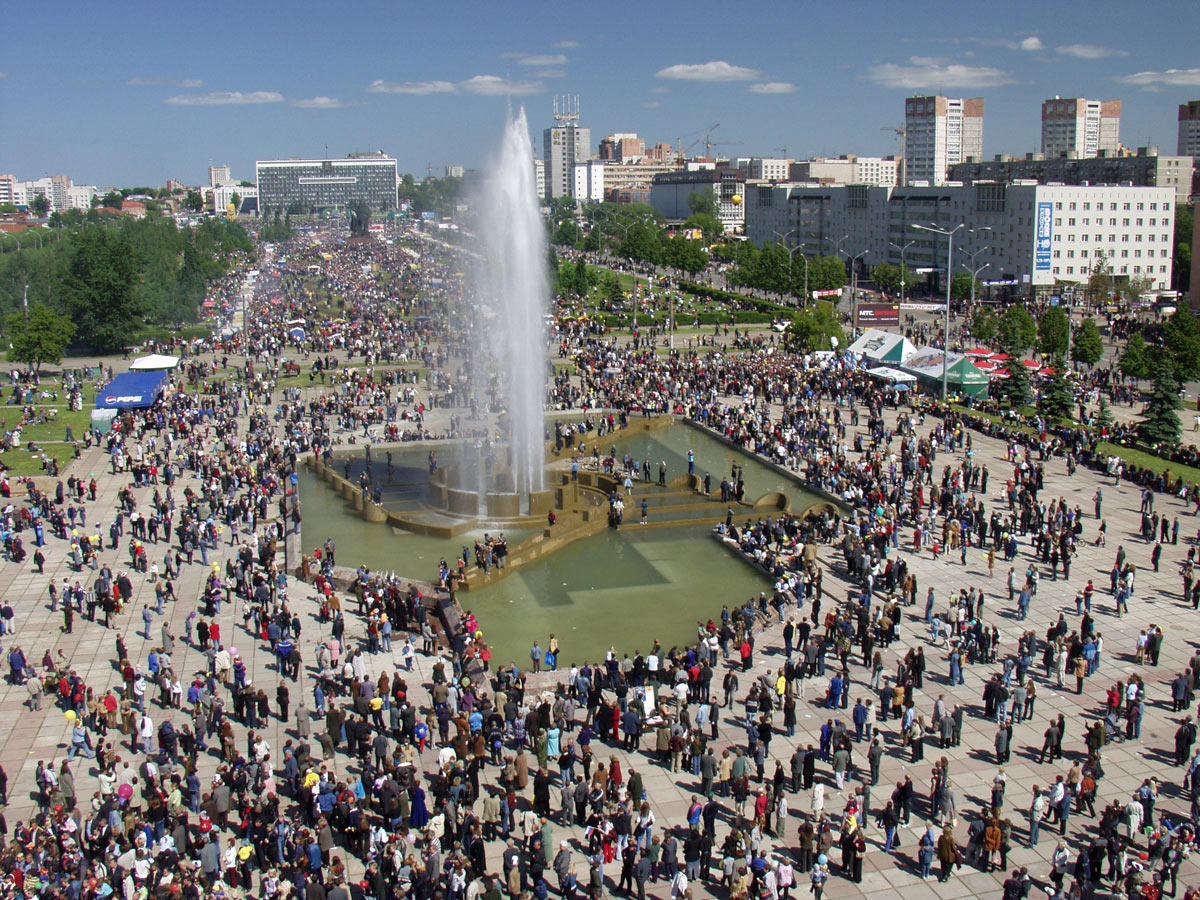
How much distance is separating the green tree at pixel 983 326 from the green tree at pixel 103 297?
189 ft

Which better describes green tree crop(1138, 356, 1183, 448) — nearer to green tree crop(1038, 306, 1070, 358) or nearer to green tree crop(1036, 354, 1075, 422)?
green tree crop(1036, 354, 1075, 422)

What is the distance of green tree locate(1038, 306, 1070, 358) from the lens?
6800 cm

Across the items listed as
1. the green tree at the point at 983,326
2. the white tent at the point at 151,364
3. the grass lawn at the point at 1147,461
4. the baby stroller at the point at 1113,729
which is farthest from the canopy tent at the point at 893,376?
the white tent at the point at 151,364

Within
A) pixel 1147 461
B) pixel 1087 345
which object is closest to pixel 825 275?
pixel 1087 345

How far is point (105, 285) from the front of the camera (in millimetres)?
70688

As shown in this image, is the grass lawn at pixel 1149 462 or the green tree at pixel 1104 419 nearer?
the grass lawn at pixel 1149 462

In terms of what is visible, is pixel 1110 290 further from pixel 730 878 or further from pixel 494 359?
pixel 730 878

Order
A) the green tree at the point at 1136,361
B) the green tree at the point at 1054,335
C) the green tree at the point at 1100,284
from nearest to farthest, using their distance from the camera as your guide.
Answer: the green tree at the point at 1136,361 → the green tree at the point at 1054,335 → the green tree at the point at 1100,284

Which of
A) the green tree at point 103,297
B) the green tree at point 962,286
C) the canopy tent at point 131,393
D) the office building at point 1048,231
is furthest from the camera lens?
the office building at point 1048,231

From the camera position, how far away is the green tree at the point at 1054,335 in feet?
223

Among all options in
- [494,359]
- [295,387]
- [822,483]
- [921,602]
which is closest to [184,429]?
[295,387]

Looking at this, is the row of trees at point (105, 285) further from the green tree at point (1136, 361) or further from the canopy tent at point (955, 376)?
the green tree at point (1136, 361)

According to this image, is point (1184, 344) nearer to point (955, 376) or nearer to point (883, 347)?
point (883, 347)

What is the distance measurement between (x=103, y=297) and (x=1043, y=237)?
267 feet
